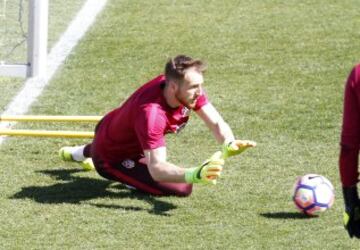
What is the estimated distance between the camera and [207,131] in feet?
33.9

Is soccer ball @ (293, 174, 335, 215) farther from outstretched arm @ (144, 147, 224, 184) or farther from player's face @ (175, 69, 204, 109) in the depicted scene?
player's face @ (175, 69, 204, 109)

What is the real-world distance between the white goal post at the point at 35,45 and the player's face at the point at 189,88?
3016 mm

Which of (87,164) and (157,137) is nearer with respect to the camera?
(157,137)

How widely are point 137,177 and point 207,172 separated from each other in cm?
104

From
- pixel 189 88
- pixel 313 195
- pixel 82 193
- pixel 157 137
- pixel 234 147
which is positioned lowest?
pixel 82 193

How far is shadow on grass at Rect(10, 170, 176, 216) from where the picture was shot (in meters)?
8.39

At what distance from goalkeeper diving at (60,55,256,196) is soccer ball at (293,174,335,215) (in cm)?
49

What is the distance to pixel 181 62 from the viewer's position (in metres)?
8.05

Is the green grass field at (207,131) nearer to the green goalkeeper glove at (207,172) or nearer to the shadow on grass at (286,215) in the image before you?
the shadow on grass at (286,215)

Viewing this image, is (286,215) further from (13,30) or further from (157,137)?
(13,30)

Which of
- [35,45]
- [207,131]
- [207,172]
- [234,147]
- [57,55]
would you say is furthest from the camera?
[57,55]

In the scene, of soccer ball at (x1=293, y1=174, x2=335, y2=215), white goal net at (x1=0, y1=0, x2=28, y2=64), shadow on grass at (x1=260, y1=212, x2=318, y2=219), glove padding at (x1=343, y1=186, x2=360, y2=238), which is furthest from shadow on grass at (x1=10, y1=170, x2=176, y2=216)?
white goal net at (x1=0, y1=0, x2=28, y2=64)

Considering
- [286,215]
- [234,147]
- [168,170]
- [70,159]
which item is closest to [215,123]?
[234,147]

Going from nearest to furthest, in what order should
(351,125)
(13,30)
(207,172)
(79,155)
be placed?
(351,125) < (207,172) < (79,155) < (13,30)
